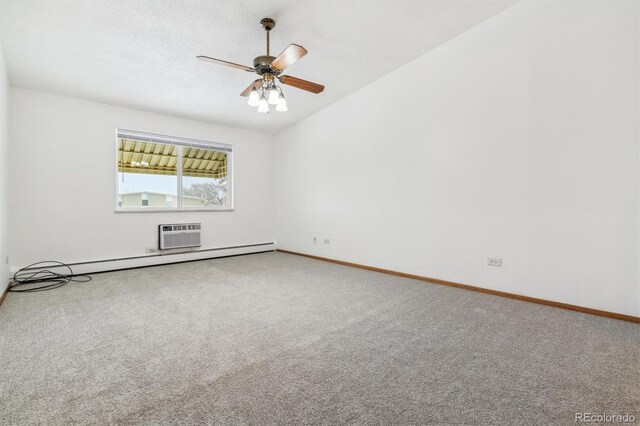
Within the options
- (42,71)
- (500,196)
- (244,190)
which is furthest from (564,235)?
(42,71)

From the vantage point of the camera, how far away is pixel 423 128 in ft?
13.1

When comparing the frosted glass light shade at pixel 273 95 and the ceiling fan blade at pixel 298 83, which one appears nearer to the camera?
the frosted glass light shade at pixel 273 95

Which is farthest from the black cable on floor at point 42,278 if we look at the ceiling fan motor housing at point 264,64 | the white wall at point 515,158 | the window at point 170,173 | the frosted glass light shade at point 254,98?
the white wall at point 515,158

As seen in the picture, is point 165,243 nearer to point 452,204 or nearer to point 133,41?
point 133,41

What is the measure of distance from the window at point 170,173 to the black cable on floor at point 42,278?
1135 millimetres

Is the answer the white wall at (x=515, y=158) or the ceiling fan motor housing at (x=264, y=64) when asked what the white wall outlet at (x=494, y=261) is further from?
the ceiling fan motor housing at (x=264, y=64)

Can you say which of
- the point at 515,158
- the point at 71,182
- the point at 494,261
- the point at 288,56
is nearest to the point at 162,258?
the point at 71,182

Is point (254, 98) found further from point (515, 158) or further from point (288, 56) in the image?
point (515, 158)

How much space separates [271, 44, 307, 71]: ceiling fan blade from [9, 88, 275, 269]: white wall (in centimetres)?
338

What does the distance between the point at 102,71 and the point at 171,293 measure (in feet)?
9.64

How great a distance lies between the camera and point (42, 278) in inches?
157

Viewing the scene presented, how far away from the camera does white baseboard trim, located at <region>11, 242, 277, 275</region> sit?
4418mm

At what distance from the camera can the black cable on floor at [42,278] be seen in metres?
3.64

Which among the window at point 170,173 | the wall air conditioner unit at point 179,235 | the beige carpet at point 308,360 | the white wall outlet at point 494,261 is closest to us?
the beige carpet at point 308,360
